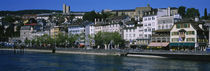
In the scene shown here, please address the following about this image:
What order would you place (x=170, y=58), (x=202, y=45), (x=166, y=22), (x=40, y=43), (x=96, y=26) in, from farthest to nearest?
(x=40, y=43) → (x=96, y=26) → (x=166, y=22) → (x=202, y=45) → (x=170, y=58)

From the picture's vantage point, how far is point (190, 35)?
91.8 m

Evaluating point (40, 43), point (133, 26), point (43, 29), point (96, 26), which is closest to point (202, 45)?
point (133, 26)

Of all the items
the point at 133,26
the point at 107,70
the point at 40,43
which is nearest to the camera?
the point at 107,70

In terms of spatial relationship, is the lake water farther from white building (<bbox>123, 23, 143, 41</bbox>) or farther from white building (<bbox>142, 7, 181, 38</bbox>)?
white building (<bbox>123, 23, 143, 41</bbox>)

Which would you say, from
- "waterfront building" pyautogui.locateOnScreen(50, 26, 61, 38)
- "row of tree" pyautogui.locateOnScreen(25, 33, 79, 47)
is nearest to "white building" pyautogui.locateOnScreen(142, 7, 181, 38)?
"row of tree" pyautogui.locateOnScreen(25, 33, 79, 47)

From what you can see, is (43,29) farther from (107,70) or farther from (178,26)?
(107,70)

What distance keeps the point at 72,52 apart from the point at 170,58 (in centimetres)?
4513

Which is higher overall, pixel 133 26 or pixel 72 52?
pixel 133 26

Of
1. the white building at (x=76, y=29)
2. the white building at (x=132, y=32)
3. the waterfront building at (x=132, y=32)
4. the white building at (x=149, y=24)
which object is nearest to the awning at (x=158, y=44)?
the white building at (x=149, y=24)

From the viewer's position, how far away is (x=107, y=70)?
191 ft

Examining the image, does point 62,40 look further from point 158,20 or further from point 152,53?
point 152,53

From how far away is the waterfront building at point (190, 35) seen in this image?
90.8 metres

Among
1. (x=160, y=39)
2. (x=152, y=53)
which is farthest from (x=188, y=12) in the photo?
(x=152, y=53)

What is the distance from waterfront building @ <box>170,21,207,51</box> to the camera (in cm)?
9081
